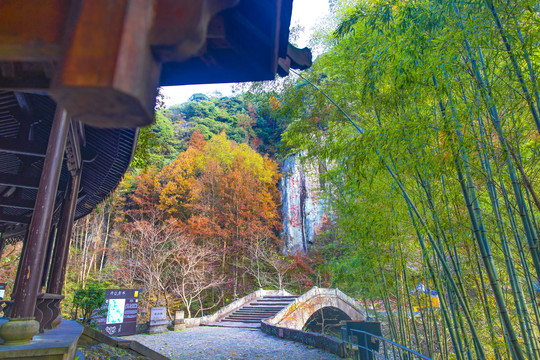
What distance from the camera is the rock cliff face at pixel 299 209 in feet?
67.2

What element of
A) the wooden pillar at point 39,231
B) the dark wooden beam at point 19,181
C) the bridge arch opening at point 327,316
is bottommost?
the bridge arch opening at point 327,316

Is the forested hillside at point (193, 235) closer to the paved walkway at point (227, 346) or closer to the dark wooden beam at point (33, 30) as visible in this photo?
the paved walkway at point (227, 346)

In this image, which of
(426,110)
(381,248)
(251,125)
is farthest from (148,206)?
(426,110)

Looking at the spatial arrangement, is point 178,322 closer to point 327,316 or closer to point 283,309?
point 283,309

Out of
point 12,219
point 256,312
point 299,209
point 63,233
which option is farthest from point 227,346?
point 299,209

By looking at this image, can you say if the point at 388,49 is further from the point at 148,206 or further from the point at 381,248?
the point at 148,206

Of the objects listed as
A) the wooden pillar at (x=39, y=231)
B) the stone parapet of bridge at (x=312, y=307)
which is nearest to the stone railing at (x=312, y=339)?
the stone parapet of bridge at (x=312, y=307)

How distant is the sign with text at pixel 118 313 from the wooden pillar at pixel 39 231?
662 centimetres

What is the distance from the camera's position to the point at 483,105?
2.61m

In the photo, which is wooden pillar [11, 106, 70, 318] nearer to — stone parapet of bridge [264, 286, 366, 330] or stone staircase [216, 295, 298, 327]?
stone parapet of bridge [264, 286, 366, 330]

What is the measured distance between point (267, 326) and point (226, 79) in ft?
33.4

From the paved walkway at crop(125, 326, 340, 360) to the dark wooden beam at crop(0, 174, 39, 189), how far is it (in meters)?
4.34

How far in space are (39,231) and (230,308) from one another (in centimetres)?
1268

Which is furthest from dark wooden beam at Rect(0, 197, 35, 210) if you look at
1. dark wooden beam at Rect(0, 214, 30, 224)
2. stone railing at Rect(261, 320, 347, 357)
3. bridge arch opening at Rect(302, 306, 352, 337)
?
bridge arch opening at Rect(302, 306, 352, 337)
